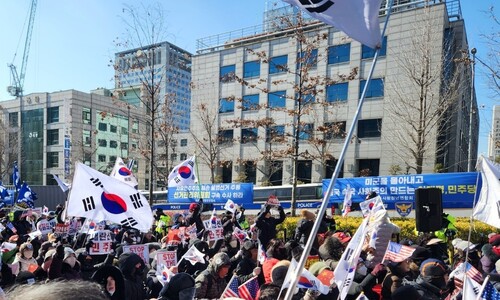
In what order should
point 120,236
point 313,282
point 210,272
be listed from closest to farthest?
point 313,282, point 210,272, point 120,236

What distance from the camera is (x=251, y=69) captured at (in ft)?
125

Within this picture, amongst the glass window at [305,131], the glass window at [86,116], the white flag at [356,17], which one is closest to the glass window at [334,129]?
the glass window at [305,131]

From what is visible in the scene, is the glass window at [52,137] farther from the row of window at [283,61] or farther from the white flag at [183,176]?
the white flag at [183,176]

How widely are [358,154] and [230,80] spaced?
1479cm

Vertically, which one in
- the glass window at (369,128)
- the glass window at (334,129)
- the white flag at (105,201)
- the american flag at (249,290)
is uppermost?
the glass window at (369,128)

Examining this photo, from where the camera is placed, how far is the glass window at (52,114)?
5532 cm

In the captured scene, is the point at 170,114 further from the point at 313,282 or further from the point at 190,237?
the point at 313,282

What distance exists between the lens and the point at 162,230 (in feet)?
43.7

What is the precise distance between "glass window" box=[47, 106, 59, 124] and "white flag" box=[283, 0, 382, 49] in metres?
59.4

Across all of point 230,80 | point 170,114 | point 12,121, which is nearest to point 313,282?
point 170,114

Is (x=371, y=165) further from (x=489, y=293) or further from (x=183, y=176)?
(x=489, y=293)

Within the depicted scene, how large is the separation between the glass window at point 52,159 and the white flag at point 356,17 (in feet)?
195

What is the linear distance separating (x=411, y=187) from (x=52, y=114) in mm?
54990

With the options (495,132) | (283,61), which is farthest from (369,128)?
(495,132)
